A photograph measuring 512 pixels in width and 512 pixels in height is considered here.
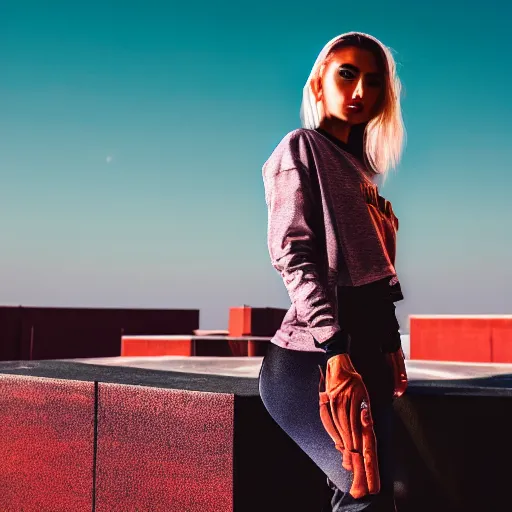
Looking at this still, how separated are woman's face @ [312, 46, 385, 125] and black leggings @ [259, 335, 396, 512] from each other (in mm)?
704

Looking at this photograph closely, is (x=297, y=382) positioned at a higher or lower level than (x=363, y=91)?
lower

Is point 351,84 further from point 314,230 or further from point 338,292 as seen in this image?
point 338,292

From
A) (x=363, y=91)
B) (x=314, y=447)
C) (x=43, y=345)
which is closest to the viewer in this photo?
(x=314, y=447)

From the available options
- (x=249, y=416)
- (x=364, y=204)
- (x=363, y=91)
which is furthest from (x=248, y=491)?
(x=363, y=91)

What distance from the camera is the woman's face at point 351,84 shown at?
201cm

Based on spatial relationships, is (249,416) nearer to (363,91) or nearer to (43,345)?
(363,91)

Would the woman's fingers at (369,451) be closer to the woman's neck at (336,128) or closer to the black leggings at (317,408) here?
the black leggings at (317,408)

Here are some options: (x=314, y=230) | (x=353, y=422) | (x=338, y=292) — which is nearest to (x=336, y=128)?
(x=314, y=230)

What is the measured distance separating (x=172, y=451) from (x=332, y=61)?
76.1 inches

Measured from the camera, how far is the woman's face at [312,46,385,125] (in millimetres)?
2014

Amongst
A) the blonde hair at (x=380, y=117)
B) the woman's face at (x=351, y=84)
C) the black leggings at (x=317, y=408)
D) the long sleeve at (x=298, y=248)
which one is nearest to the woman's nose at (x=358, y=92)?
the woman's face at (x=351, y=84)

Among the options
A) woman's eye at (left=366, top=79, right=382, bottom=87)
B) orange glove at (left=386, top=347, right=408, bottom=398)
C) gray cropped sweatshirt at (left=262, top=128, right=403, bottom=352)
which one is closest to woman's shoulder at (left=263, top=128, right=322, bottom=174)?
gray cropped sweatshirt at (left=262, top=128, right=403, bottom=352)

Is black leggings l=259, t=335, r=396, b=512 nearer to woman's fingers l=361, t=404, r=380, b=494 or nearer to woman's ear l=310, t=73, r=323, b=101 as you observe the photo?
woman's fingers l=361, t=404, r=380, b=494

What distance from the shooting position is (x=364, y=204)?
192 cm
